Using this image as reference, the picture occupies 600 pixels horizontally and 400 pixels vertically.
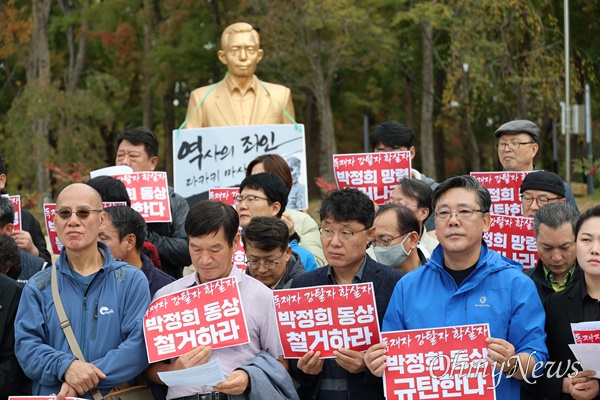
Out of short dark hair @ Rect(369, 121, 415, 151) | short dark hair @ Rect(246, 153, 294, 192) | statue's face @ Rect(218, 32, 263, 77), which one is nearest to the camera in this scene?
short dark hair @ Rect(246, 153, 294, 192)

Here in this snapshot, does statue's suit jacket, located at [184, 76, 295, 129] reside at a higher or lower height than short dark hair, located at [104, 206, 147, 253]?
higher

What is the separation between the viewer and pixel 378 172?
7.21m

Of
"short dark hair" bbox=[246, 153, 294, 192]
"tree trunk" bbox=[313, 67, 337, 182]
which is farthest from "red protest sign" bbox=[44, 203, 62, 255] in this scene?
"tree trunk" bbox=[313, 67, 337, 182]

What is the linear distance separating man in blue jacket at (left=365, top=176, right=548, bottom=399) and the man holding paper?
0.57 m

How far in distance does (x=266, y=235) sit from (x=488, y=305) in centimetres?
141

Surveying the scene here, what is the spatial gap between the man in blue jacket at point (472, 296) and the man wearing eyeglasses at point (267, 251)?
0.92 metres

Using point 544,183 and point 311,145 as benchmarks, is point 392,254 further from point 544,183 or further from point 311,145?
point 311,145

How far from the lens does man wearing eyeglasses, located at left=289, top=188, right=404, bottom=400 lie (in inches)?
185

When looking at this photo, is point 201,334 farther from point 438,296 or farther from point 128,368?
point 438,296

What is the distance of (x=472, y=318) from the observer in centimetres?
439

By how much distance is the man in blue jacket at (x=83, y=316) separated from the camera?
4570 millimetres

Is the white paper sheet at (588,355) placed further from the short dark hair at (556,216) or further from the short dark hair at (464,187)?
the short dark hair at (556,216)

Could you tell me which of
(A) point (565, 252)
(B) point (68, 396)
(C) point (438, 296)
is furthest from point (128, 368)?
(A) point (565, 252)

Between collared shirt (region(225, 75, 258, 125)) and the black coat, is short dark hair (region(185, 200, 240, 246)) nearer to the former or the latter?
the black coat
